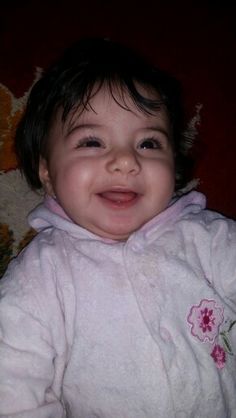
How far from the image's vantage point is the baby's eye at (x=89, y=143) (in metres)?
1.08

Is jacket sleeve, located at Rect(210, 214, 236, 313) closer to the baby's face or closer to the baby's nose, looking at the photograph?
the baby's face

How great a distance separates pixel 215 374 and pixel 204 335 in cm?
9

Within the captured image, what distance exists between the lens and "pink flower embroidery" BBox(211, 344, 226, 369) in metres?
1.07

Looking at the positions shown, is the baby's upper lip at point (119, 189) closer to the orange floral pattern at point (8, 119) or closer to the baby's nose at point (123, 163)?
the baby's nose at point (123, 163)

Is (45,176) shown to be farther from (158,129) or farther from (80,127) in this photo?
(158,129)

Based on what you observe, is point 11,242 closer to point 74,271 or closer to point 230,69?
point 74,271

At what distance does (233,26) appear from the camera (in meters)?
1.41

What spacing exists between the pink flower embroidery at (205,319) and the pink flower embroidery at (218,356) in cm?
3

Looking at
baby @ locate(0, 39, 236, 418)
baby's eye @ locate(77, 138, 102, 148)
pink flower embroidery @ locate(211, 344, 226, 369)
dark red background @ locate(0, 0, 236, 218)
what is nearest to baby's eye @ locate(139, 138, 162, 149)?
baby @ locate(0, 39, 236, 418)

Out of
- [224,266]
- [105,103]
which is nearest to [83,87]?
[105,103]

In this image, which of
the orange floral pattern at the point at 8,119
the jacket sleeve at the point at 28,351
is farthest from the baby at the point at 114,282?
the orange floral pattern at the point at 8,119

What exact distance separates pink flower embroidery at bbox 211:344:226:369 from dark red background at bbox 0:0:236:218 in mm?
467

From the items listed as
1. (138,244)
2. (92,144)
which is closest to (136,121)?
(92,144)

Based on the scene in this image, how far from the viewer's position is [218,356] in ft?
3.53
